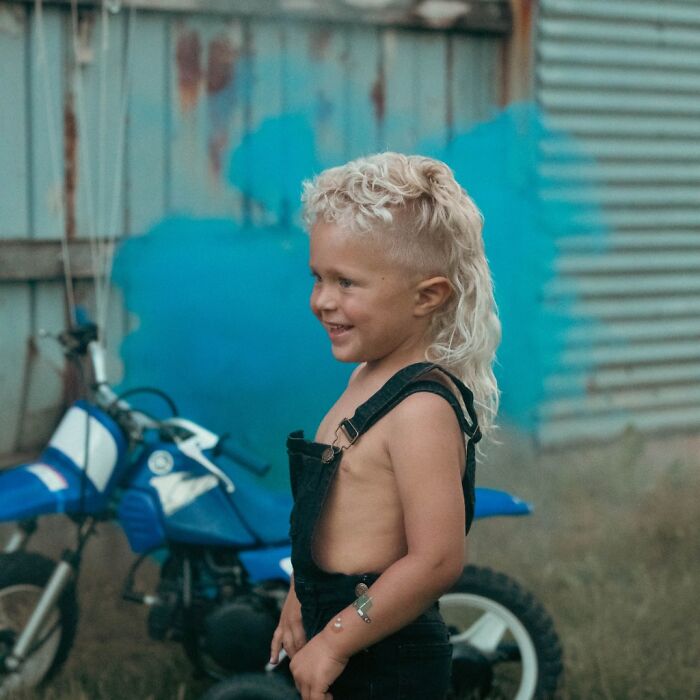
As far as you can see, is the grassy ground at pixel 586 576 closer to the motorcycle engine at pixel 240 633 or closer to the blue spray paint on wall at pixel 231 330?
the motorcycle engine at pixel 240 633

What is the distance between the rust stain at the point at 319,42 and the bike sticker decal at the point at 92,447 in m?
1.73

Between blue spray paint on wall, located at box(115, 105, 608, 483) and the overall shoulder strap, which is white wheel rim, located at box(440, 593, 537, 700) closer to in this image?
blue spray paint on wall, located at box(115, 105, 608, 483)

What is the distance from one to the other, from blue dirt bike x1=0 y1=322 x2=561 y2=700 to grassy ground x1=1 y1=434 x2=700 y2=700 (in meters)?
0.24

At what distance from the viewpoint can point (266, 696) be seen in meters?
3.08

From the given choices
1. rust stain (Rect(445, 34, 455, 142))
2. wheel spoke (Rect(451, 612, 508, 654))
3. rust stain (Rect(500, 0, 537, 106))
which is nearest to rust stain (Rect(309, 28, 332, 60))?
rust stain (Rect(445, 34, 455, 142))

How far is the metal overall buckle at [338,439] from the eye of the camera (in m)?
2.14

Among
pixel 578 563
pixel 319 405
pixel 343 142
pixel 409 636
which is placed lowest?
pixel 578 563

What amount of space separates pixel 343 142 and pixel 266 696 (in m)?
2.22

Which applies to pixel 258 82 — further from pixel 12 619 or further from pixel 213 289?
pixel 12 619

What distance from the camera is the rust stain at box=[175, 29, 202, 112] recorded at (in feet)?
13.9

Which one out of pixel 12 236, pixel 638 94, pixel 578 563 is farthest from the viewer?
pixel 638 94

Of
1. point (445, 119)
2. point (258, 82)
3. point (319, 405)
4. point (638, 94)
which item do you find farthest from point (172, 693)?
point (638, 94)

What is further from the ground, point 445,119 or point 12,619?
point 445,119

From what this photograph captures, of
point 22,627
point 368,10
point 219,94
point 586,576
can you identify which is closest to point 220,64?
point 219,94
